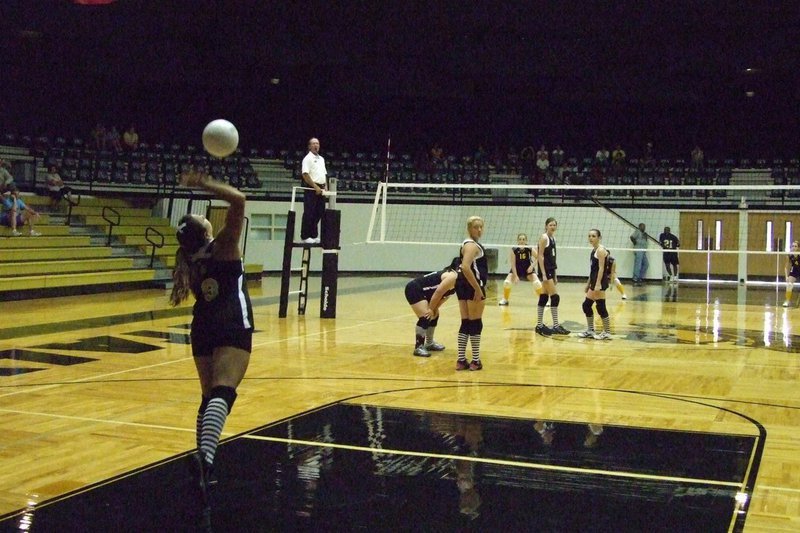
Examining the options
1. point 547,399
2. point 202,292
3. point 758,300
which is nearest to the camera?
point 202,292

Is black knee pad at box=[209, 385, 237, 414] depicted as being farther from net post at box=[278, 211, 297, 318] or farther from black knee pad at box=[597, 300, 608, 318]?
net post at box=[278, 211, 297, 318]

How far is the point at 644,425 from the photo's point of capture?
677 cm

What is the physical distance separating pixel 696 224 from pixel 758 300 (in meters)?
8.17

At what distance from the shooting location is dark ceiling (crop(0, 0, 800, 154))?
2436cm

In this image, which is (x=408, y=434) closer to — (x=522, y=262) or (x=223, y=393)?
(x=223, y=393)

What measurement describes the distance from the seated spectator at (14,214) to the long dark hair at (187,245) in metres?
15.6

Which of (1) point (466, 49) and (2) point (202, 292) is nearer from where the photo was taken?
(2) point (202, 292)

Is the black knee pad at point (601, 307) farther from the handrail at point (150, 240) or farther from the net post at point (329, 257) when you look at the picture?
the handrail at point (150, 240)

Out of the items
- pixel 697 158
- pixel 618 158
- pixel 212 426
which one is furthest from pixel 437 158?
pixel 212 426

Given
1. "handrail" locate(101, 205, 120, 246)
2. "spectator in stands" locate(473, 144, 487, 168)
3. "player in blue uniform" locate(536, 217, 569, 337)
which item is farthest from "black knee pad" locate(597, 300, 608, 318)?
"spectator in stands" locate(473, 144, 487, 168)

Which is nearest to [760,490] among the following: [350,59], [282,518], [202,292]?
[282,518]

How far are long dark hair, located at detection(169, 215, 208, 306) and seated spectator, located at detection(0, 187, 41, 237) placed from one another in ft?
51.0

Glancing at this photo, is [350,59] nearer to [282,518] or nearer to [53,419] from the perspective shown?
[53,419]

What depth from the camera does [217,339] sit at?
15.8 ft
